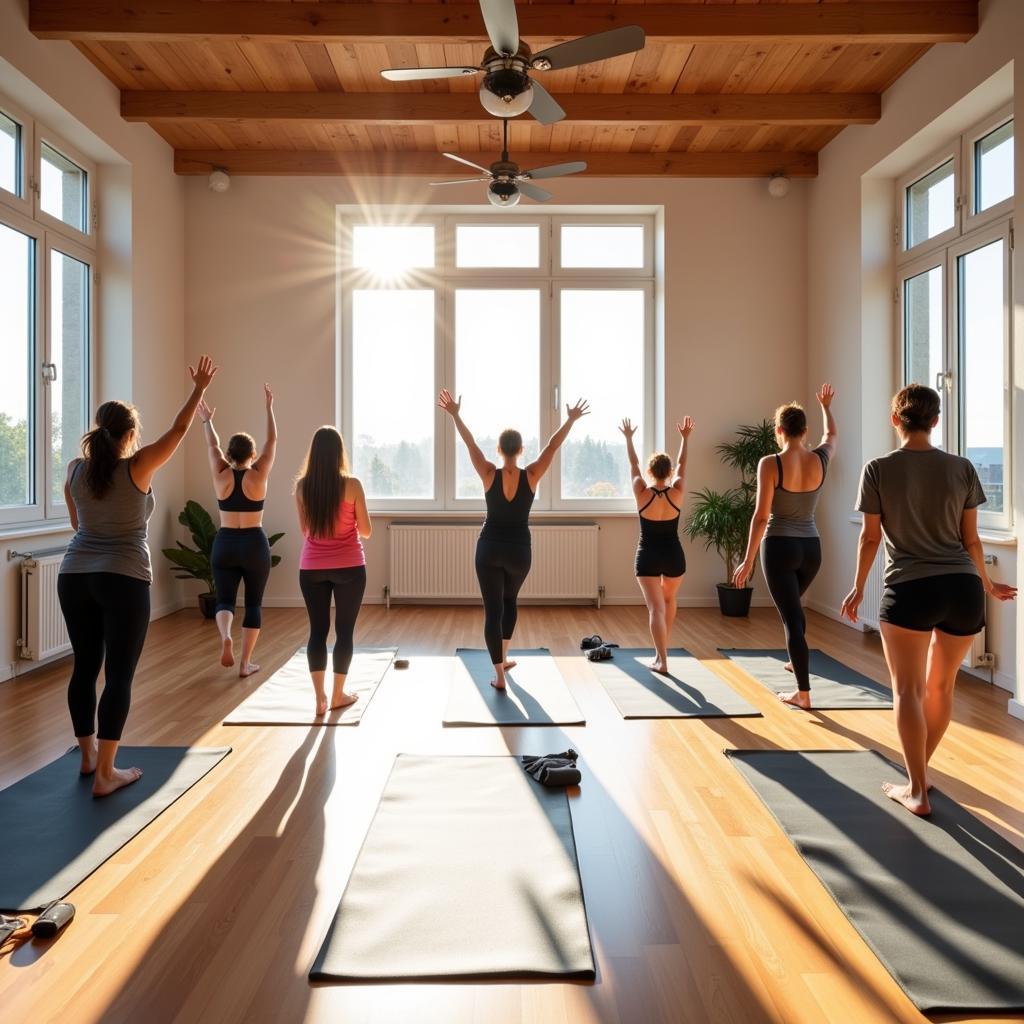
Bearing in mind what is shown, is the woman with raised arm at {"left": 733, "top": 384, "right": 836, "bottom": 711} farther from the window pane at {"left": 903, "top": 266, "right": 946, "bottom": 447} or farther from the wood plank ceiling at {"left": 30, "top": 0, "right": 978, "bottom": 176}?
the wood plank ceiling at {"left": 30, "top": 0, "right": 978, "bottom": 176}

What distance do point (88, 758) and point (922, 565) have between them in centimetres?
311

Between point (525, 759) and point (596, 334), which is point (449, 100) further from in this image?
point (525, 759)

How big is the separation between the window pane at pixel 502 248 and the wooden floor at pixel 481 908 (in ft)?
15.5

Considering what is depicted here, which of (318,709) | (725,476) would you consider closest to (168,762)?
(318,709)

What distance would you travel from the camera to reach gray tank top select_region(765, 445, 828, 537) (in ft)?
13.3

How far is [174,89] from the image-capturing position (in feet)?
19.8

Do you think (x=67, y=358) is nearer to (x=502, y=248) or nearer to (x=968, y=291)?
(x=502, y=248)

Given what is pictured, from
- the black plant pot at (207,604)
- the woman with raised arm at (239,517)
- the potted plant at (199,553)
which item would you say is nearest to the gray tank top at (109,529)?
the woman with raised arm at (239,517)

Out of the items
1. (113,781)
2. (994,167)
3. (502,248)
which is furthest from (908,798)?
(502,248)

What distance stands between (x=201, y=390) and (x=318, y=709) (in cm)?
170

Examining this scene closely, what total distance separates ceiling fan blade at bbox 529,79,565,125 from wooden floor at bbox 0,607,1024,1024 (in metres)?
2.93

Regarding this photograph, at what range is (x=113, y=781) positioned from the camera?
296 cm

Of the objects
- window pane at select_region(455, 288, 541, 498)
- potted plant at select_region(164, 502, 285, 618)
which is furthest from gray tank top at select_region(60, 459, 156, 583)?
window pane at select_region(455, 288, 541, 498)

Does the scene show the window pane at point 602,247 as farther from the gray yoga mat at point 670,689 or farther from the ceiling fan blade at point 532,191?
the gray yoga mat at point 670,689
